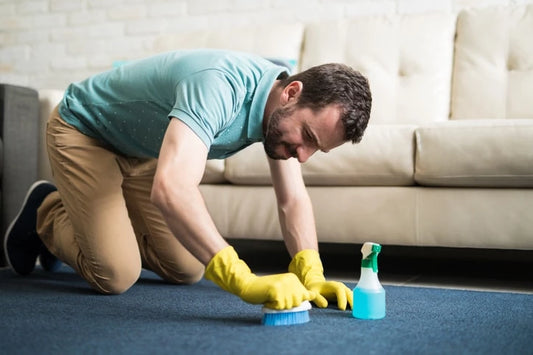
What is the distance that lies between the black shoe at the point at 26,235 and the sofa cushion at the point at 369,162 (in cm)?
69

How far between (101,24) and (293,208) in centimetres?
224

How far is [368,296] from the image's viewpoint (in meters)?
1.27

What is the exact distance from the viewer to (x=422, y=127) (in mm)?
1975

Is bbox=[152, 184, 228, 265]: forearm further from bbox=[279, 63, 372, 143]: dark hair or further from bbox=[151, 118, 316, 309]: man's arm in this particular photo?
bbox=[279, 63, 372, 143]: dark hair

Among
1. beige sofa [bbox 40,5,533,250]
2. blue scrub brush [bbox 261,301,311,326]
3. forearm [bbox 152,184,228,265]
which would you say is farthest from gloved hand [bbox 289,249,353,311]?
beige sofa [bbox 40,5,533,250]

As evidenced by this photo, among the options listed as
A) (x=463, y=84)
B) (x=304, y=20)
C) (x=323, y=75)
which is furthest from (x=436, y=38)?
(x=323, y=75)

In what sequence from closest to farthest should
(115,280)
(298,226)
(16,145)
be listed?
(298,226) < (115,280) < (16,145)

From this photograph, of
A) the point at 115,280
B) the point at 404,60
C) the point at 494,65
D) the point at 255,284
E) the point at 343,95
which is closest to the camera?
the point at 255,284

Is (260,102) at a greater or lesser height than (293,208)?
greater

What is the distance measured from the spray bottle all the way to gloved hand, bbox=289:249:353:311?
7cm

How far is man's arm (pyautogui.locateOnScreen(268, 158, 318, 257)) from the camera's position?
1.55 m

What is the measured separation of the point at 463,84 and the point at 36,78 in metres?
2.28

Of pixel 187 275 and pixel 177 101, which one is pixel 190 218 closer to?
pixel 177 101

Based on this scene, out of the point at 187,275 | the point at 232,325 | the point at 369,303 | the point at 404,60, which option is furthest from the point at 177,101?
the point at 404,60
